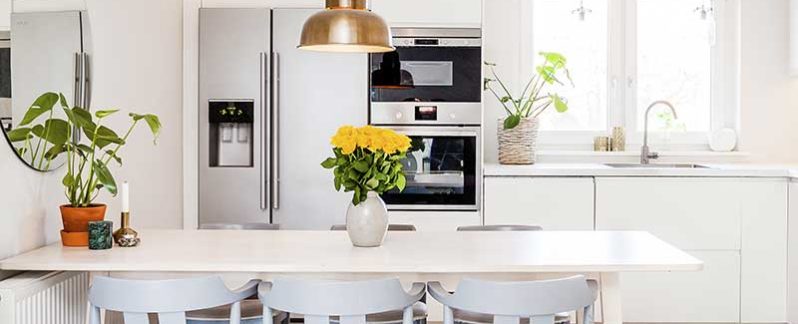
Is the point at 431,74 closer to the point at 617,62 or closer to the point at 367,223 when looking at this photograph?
the point at 617,62

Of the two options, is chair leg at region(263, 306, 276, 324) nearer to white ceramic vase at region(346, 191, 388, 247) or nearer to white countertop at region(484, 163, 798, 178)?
white ceramic vase at region(346, 191, 388, 247)

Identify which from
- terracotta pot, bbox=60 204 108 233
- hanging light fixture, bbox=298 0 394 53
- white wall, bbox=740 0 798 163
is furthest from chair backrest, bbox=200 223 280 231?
white wall, bbox=740 0 798 163

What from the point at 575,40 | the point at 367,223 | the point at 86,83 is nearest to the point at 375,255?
the point at 367,223

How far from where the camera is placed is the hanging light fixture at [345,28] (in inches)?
112

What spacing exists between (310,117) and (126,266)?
2.32m

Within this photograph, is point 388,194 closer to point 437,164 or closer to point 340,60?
point 437,164

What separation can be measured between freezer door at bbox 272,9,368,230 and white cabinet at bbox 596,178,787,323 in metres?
1.47

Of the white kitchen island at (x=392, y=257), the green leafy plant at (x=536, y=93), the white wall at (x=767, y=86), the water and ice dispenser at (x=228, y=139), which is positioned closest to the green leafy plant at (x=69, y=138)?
the white kitchen island at (x=392, y=257)

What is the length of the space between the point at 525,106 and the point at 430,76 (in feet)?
2.62

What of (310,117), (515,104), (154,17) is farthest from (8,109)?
(515,104)

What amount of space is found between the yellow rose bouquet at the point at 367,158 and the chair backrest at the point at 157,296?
62cm

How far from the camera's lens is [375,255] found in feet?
9.33

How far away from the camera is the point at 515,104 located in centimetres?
539

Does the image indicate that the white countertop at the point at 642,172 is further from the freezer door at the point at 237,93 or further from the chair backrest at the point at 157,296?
the chair backrest at the point at 157,296
